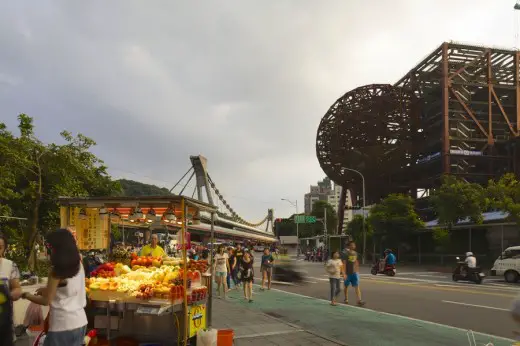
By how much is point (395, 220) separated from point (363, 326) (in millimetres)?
32422

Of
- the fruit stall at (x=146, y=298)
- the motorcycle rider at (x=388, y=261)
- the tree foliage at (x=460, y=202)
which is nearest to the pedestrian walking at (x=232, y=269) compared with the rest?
the fruit stall at (x=146, y=298)

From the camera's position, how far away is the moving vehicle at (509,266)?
75.0 feet

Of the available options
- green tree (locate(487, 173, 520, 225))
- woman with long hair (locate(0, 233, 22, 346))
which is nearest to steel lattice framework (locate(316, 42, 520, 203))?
green tree (locate(487, 173, 520, 225))

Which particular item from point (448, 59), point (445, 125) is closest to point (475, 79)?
point (448, 59)

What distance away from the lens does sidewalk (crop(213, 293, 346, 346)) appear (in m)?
8.19

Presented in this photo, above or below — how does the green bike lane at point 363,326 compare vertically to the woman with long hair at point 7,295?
below

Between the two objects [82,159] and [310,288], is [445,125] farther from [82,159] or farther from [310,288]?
[82,159]

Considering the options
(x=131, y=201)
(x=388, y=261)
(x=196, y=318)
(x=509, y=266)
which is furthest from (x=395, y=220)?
(x=131, y=201)

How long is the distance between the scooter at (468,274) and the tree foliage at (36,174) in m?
18.0

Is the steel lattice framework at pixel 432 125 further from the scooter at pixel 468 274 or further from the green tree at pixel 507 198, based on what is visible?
the scooter at pixel 468 274

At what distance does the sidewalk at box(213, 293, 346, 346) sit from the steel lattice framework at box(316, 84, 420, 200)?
163 feet

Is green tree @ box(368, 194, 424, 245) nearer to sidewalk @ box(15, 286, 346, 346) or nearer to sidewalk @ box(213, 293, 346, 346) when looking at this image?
sidewalk @ box(213, 293, 346, 346)

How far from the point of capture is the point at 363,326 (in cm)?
1013

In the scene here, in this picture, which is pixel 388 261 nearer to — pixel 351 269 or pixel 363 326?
pixel 351 269
